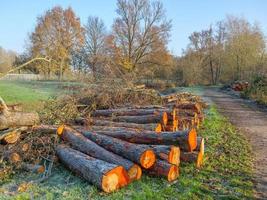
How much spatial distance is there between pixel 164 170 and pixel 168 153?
33cm

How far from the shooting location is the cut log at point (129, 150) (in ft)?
17.9

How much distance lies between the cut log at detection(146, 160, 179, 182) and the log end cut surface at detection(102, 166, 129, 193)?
2.11ft

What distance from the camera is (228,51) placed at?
42.0 m

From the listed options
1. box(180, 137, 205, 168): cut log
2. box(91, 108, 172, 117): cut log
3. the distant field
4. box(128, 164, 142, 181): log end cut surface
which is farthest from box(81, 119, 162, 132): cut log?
the distant field

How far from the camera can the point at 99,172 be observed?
493cm

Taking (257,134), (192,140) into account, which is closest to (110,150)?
(192,140)

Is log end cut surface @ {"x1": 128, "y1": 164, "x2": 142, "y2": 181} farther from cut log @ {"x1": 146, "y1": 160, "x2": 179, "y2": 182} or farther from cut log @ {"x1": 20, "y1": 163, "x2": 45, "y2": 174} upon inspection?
cut log @ {"x1": 20, "y1": 163, "x2": 45, "y2": 174}

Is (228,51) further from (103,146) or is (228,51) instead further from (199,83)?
(103,146)

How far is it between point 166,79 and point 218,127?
3173cm

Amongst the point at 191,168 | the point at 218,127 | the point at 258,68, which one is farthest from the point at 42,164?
the point at 258,68

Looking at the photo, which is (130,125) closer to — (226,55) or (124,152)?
(124,152)

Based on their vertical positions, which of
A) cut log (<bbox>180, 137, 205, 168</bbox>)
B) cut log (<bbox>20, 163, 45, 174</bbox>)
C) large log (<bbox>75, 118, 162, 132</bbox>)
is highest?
large log (<bbox>75, 118, 162, 132</bbox>)

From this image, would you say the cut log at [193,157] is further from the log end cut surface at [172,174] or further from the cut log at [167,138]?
the log end cut surface at [172,174]

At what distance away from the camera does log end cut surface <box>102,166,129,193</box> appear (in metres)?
4.85
